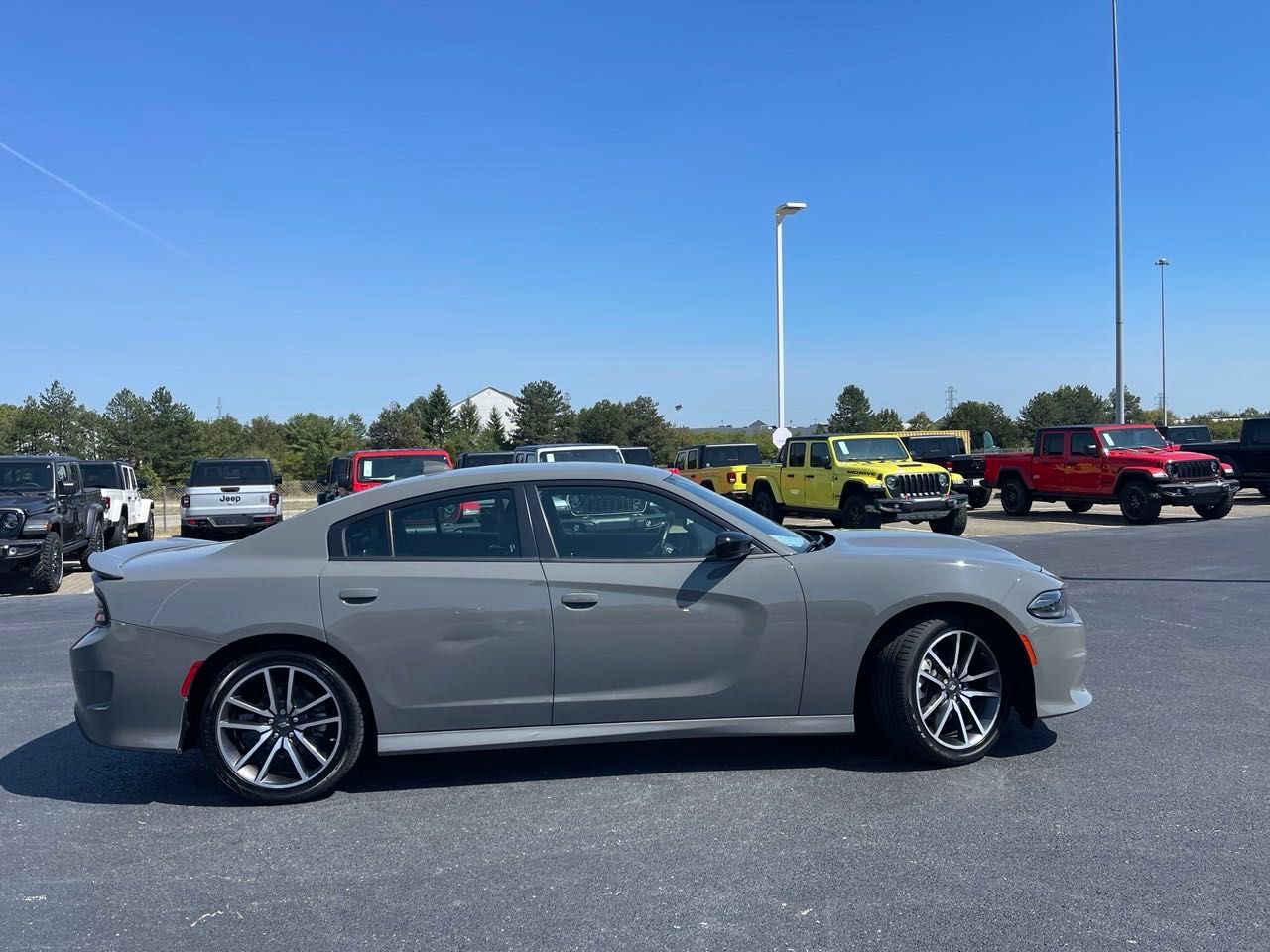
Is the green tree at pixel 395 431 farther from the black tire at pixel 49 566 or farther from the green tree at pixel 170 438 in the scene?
the black tire at pixel 49 566

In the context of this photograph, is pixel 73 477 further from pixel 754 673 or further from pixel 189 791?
pixel 754 673

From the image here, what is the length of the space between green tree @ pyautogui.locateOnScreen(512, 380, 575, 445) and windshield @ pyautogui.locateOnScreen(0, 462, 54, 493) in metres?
68.0

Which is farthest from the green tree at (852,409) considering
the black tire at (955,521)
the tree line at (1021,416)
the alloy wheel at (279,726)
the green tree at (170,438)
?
the alloy wheel at (279,726)

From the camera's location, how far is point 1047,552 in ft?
45.6

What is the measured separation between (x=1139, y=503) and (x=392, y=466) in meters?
14.2

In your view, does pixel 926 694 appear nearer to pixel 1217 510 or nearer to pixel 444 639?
pixel 444 639

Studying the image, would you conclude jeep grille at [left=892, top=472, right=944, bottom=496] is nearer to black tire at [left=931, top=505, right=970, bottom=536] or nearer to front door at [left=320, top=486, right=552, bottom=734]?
black tire at [left=931, top=505, right=970, bottom=536]

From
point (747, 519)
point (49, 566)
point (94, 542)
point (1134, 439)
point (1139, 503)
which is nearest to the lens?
point (747, 519)

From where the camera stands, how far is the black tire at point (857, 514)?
16.8 m

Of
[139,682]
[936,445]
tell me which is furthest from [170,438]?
[139,682]

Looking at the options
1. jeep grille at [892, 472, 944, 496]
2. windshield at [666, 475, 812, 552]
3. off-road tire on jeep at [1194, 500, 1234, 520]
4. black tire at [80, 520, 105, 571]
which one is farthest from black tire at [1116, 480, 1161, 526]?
black tire at [80, 520, 105, 571]

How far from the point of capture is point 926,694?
475 cm

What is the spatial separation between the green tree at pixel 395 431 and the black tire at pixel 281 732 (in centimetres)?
6884

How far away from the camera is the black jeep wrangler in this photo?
1212 centimetres
